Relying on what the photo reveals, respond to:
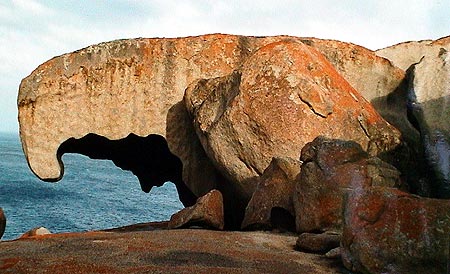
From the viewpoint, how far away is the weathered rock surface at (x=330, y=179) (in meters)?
7.16

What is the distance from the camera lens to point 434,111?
31.9 feet

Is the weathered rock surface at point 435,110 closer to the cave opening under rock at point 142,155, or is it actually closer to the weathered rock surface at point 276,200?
the weathered rock surface at point 276,200

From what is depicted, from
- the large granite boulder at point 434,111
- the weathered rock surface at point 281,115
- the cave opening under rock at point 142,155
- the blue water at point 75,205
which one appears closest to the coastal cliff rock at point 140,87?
the cave opening under rock at point 142,155

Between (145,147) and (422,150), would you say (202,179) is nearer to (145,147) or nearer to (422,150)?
(145,147)

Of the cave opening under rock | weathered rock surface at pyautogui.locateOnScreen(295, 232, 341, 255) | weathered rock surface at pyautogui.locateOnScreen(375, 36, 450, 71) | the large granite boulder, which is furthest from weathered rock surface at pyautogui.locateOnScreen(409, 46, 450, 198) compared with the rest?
the cave opening under rock

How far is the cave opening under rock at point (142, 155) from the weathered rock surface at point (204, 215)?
13.4 ft

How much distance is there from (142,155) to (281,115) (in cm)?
710

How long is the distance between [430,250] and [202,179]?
7.02 meters

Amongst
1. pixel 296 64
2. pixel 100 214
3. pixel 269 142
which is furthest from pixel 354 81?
pixel 100 214

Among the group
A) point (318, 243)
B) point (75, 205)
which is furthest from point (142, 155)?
point (75, 205)

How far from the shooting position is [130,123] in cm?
1163

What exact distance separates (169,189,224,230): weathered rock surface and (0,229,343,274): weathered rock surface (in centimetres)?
107

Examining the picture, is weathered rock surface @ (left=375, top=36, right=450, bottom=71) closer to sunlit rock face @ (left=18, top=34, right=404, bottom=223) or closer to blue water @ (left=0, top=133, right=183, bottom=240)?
sunlit rock face @ (left=18, top=34, right=404, bottom=223)

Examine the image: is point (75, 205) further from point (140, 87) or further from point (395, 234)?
point (395, 234)
